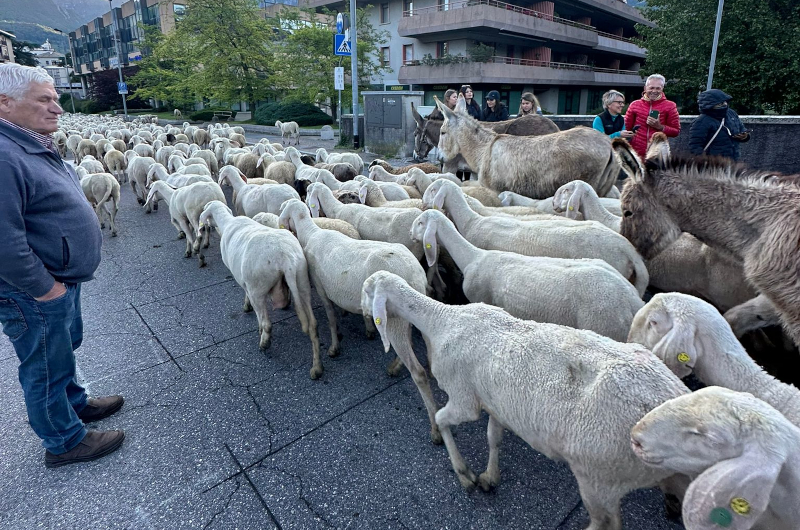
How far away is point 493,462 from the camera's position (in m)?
2.89

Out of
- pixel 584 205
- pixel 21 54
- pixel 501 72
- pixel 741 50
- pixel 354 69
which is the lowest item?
pixel 584 205

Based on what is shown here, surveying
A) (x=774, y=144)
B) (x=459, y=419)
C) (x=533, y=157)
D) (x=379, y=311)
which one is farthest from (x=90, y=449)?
(x=774, y=144)

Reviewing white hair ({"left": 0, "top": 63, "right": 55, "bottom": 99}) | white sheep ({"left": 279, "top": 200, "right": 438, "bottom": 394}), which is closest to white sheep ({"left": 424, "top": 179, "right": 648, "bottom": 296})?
white sheep ({"left": 279, "top": 200, "right": 438, "bottom": 394})

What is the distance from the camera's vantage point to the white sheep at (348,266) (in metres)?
3.88

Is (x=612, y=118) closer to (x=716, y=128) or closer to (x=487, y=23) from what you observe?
(x=716, y=128)

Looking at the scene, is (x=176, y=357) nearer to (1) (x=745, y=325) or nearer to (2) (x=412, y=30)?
(1) (x=745, y=325)

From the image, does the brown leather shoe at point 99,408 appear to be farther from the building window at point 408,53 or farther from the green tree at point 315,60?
the building window at point 408,53

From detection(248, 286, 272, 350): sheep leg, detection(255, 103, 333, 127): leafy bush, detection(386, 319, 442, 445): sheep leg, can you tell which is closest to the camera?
detection(386, 319, 442, 445): sheep leg

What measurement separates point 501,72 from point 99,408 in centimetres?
3015

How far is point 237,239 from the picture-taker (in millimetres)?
4934

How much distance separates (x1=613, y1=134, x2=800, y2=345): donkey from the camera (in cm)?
283

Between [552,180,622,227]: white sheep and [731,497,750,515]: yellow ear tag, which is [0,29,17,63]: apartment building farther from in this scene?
[731,497,750,515]: yellow ear tag

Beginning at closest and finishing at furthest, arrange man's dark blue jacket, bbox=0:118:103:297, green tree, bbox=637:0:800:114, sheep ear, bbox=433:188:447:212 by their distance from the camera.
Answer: man's dark blue jacket, bbox=0:118:103:297
sheep ear, bbox=433:188:447:212
green tree, bbox=637:0:800:114

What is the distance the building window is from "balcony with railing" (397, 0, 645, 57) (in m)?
2.09
